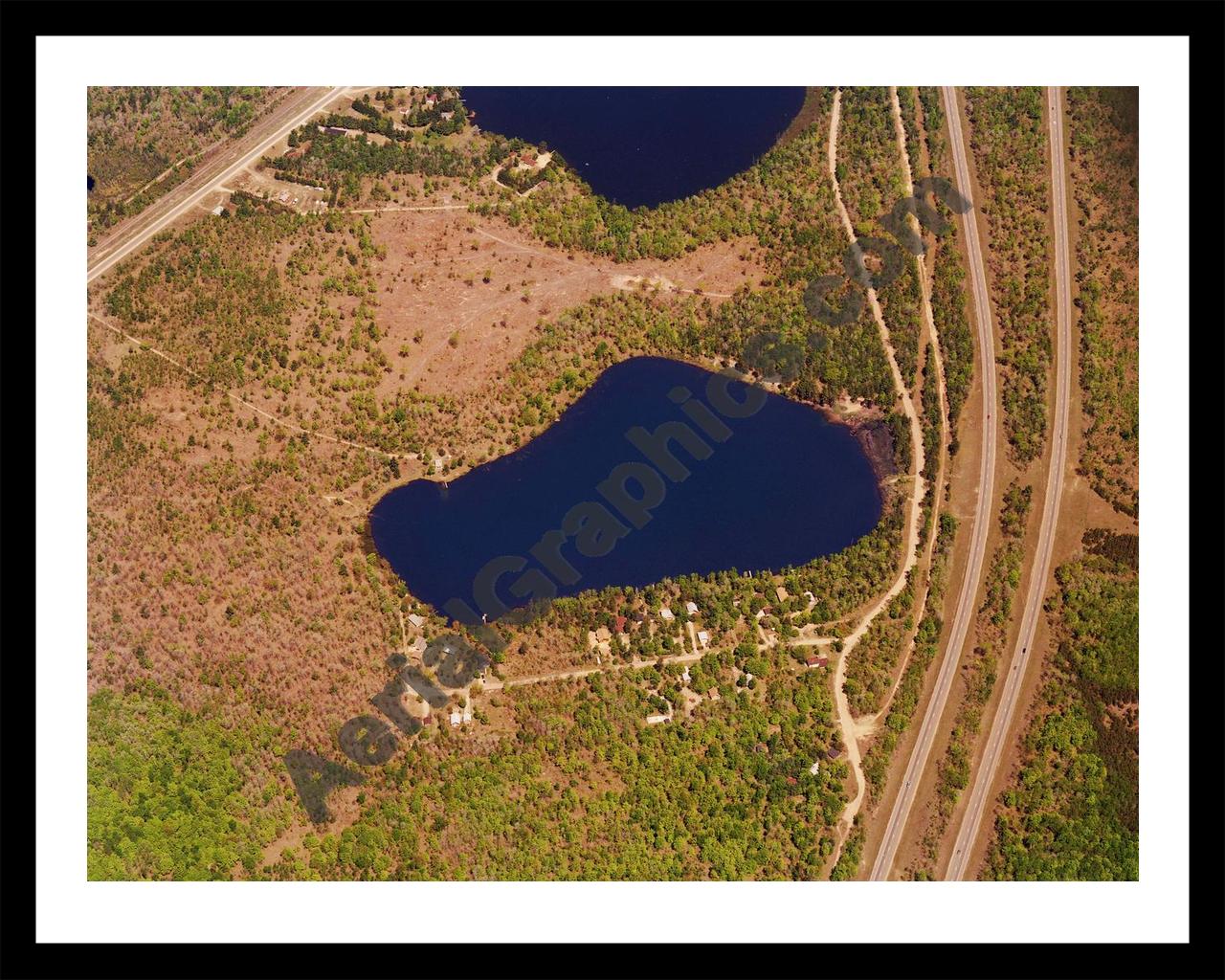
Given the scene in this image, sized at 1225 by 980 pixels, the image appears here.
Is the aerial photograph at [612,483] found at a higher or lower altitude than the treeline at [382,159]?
lower

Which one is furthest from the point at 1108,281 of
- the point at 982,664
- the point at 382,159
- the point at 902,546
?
the point at 382,159

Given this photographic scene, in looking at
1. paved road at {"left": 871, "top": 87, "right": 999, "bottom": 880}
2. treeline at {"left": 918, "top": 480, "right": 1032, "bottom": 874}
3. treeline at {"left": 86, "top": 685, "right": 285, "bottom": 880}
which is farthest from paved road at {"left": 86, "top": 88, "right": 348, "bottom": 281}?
treeline at {"left": 918, "top": 480, "right": 1032, "bottom": 874}

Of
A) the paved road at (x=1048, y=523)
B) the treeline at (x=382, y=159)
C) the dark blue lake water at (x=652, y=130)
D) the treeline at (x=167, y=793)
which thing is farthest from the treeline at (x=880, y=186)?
the treeline at (x=167, y=793)

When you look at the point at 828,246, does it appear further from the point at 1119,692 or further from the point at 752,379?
the point at 1119,692

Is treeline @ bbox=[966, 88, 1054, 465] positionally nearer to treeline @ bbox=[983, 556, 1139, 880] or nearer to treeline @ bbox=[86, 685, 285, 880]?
treeline @ bbox=[983, 556, 1139, 880]

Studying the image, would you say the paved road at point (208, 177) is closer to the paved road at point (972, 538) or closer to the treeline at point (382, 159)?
the treeline at point (382, 159)
